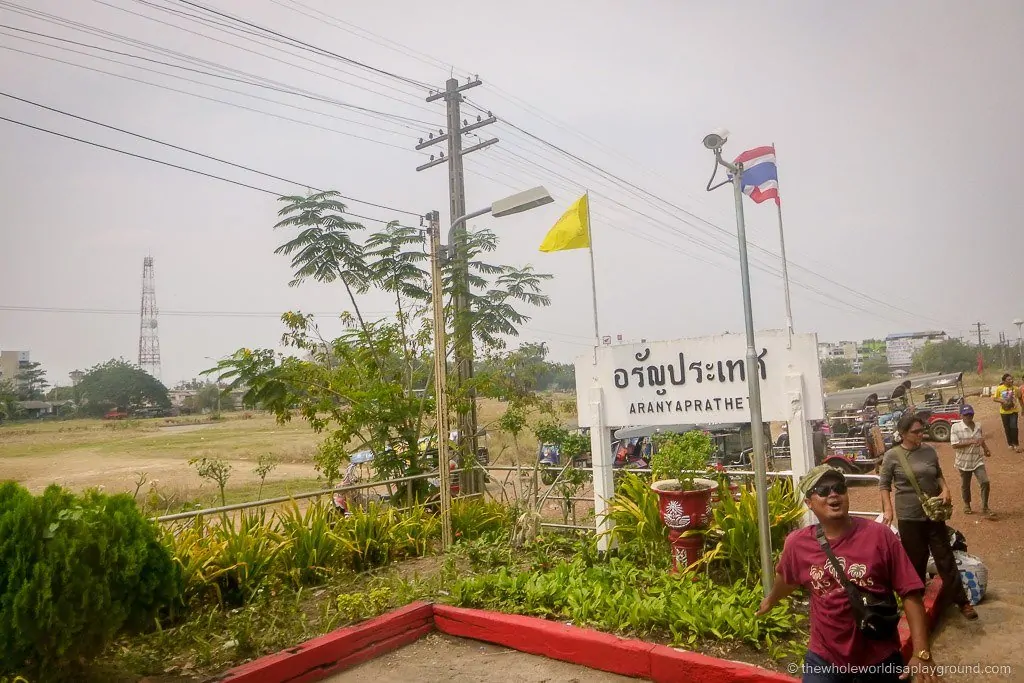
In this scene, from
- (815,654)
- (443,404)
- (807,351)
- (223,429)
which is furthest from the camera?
(223,429)

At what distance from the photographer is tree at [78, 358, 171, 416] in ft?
125

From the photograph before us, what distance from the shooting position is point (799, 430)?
6.38m

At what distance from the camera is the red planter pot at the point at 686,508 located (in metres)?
6.01

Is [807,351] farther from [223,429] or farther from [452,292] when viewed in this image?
[223,429]

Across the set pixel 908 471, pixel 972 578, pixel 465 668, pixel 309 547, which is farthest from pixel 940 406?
pixel 465 668

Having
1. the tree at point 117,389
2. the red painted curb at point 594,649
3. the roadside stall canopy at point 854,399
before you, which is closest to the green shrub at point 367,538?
the red painted curb at point 594,649

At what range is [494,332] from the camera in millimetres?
11320

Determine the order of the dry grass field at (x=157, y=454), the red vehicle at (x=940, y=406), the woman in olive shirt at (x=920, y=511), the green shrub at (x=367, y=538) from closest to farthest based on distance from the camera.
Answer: the woman in olive shirt at (x=920, y=511) < the green shrub at (x=367, y=538) < the red vehicle at (x=940, y=406) < the dry grass field at (x=157, y=454)

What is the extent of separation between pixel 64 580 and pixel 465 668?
272 cm

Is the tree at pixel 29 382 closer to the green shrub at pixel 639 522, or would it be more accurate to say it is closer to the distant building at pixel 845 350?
the green shrub at pixel 639 522

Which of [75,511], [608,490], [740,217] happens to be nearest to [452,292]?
[608,490]

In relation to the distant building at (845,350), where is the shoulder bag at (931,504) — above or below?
below

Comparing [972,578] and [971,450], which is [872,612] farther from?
[971,450]

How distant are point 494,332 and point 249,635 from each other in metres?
6.99
